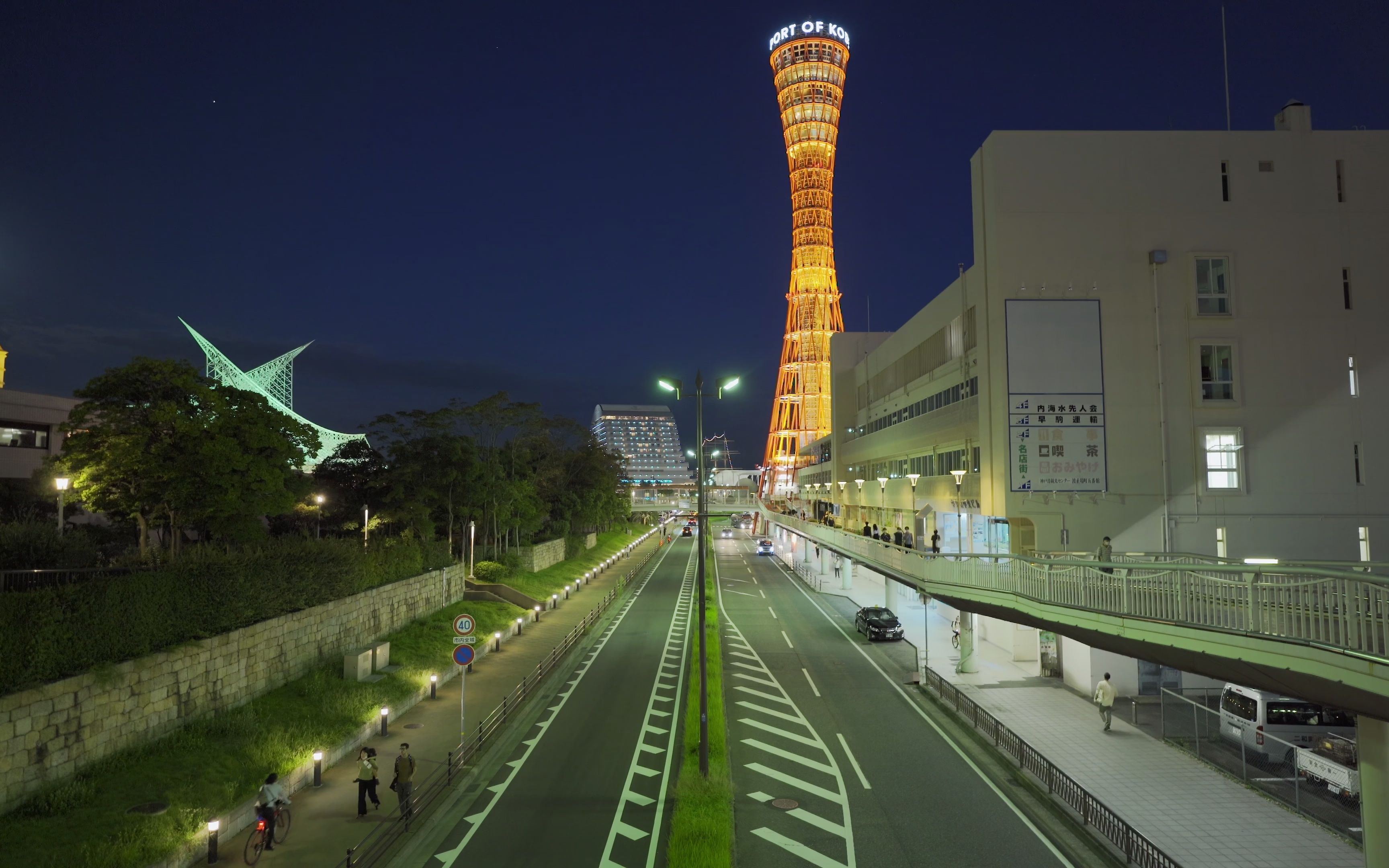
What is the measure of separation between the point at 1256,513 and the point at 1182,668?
589 inches

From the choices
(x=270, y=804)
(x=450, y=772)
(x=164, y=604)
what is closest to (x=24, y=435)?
(x=164, y=604)

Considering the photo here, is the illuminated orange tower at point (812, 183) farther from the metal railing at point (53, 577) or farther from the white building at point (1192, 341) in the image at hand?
the metal railing at point (53, 577)

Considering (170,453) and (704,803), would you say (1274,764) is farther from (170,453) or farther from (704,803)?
(170,453)

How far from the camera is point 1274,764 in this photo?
15.8 m

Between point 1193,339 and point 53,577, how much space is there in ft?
99.4

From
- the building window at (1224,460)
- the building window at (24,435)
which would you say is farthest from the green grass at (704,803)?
the building window at (24,435)

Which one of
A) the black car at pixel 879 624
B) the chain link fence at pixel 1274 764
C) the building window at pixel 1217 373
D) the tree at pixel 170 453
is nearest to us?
the chain link fence at pixel 1274 764

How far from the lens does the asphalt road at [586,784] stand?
39.4 ft

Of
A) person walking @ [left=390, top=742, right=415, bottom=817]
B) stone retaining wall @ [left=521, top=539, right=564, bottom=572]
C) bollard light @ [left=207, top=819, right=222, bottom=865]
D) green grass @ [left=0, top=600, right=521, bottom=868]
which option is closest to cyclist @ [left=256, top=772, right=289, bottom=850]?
bollard light @ [left=207, top=819, right=222, bottom=865]

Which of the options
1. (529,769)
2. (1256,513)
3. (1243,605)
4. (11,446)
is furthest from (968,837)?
(11,446)

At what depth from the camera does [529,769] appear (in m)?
15.8

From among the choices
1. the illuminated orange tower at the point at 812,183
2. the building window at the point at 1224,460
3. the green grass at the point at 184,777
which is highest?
the illuminated orange tower at the point at 812,183

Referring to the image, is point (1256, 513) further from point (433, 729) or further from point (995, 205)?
point (433, 729)

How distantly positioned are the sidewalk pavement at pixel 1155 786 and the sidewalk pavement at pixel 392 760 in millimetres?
12563
